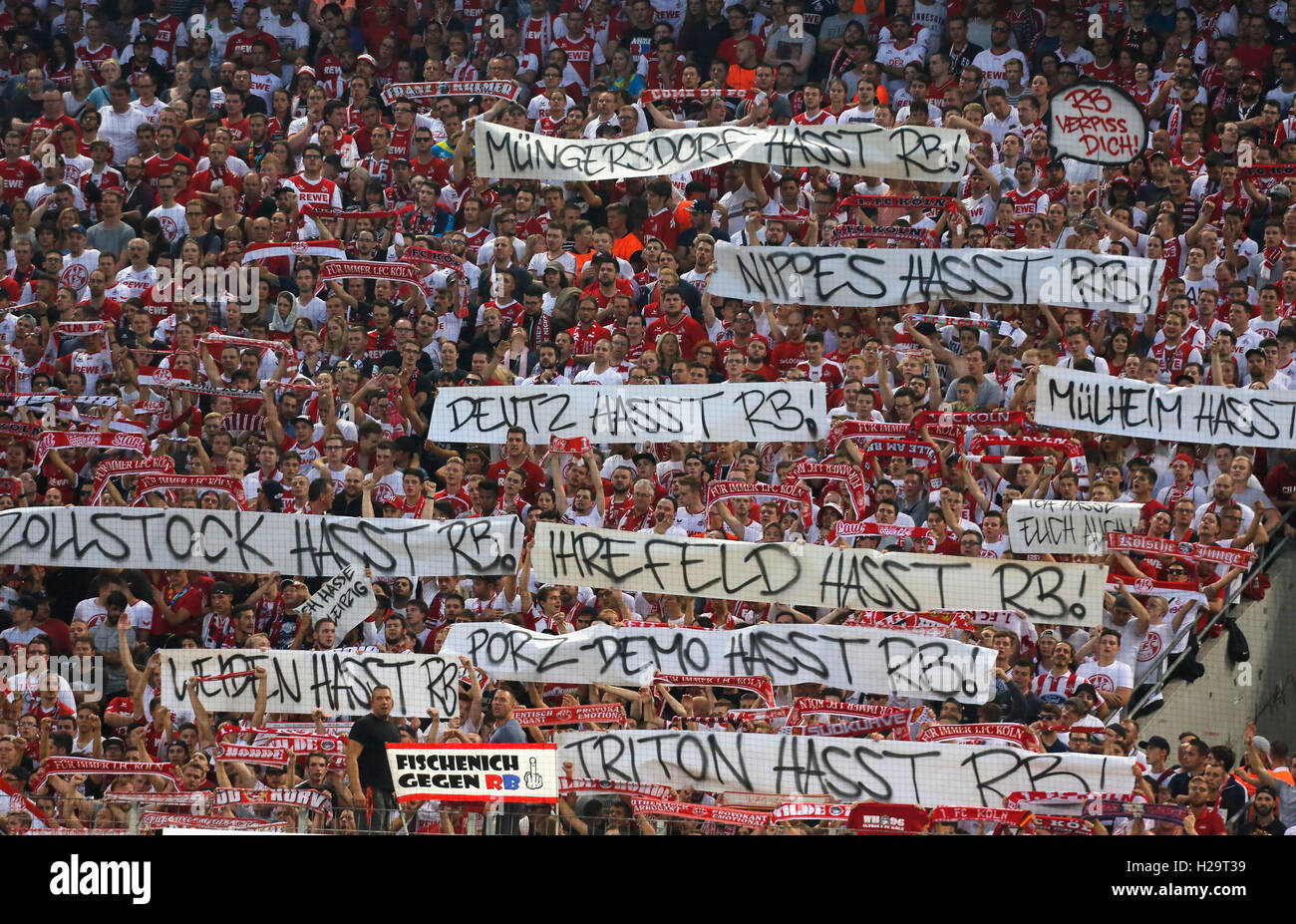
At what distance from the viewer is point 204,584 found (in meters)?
15.3

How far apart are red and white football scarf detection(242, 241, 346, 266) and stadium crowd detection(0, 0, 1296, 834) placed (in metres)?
0.08

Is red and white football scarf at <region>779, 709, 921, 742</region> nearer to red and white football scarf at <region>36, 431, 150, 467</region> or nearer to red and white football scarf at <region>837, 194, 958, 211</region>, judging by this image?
red and white football scarf at <region>837, 194, 958, 211</region>

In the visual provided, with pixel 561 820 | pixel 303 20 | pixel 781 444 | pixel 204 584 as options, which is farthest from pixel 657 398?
pixel 303 20

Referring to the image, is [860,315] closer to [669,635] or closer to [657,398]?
[657,398]

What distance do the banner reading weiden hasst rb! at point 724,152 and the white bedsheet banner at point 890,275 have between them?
3.08 ft

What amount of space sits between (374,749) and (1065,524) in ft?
15.0

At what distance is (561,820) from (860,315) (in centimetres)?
602

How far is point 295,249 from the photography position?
17594mm

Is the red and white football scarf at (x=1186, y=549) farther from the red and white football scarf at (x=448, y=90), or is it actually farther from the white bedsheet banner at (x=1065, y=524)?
the red and white football scarf at (x=448, y=90)

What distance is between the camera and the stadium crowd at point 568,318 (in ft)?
46.0

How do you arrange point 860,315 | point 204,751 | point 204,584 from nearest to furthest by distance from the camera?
point 204,751, point 204,584, point 860,315

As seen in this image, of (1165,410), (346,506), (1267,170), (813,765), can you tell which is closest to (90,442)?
(346,506)

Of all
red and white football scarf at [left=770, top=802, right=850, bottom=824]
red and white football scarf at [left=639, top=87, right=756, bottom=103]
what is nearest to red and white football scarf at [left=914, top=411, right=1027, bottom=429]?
red and white football scarf at [left=770, top=802, right=850, bottom=824]

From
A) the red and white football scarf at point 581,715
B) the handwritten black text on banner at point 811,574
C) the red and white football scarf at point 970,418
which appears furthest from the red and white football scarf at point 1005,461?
the red and white football scarf at point 581,715
